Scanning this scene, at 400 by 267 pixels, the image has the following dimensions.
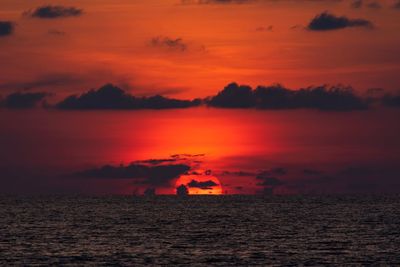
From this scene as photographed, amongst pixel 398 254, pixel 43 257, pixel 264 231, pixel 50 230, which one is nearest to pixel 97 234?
pixel 50 230

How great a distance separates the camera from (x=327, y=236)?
479ft

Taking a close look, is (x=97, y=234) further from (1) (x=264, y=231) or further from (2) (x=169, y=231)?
(1) (x=264, y=231)

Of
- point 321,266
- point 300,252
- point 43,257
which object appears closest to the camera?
point 321,266

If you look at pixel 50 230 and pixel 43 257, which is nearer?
pixel 43 257

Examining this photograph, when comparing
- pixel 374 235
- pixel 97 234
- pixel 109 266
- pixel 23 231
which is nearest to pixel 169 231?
pixel 97 234

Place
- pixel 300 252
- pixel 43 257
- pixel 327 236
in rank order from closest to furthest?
pixel 43 257, pixel 300 252, pixel 327 236

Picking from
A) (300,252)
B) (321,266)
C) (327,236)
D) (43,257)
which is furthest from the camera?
(327,236)

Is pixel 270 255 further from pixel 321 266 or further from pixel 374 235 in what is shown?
pixel 374 235

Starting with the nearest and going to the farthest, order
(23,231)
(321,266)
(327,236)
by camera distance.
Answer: (321,266), (327,236), (23,231)

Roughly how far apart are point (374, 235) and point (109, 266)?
6386 cm

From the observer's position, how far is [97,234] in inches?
5930

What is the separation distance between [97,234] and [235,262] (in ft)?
172

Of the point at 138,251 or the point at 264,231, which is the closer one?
the point at 138,251

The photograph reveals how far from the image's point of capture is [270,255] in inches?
4390
